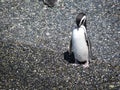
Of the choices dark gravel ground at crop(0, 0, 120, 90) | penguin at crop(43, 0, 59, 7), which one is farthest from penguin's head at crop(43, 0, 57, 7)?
dark gravel ground at crop(0, 0, 120, 90)

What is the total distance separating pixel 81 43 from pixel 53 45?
1.35 m

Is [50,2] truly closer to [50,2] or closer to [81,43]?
[50,2]

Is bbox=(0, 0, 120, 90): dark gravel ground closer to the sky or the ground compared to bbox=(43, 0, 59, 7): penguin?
closer to the ground

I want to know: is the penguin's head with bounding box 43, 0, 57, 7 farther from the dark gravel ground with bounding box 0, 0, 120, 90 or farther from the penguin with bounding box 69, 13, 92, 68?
the penguin with bounding box 69, 13, 92, 68

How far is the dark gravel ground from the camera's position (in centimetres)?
812

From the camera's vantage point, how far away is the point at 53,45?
9.52m

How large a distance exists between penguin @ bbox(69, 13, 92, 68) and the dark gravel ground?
212 mm

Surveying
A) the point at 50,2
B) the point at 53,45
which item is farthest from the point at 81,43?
the point at 50,2

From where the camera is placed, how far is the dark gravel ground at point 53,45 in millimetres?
8117

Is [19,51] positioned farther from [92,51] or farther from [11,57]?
[92,51]

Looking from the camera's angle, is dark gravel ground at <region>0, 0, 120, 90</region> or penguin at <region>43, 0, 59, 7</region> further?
penguin at <region>43, 0, 59, 7</region>

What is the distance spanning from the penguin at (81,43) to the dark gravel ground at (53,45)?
0.21 metres

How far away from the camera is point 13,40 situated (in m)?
9.89

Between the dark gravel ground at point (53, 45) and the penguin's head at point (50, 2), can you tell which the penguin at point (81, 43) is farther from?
the penguin's head at point (50, 2)
